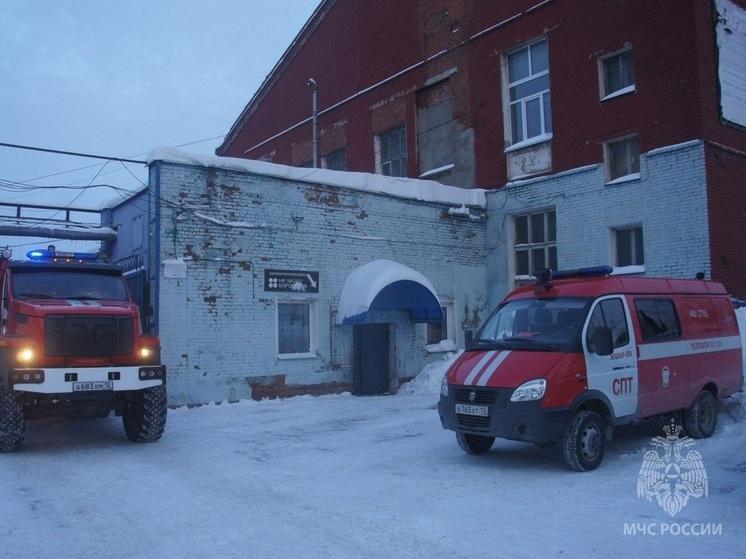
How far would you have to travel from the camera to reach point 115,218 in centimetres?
1603

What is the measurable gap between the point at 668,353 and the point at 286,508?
17.5 ft

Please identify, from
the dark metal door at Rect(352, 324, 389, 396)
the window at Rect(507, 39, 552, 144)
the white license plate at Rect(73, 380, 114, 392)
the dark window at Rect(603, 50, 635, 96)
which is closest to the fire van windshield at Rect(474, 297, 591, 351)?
the white license plate at Rect(73, 380, 114, 392)

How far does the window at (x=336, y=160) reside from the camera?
25.6m

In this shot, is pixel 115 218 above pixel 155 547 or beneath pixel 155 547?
above

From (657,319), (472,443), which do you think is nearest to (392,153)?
(657,319)

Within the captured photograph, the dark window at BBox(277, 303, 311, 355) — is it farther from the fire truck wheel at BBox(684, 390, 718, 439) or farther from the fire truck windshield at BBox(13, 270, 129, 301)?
the fire truck wheel at BBox(684, 390, 718, 439)

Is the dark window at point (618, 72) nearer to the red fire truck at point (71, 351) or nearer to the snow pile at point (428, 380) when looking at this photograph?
the snow pile at point (428, 380)

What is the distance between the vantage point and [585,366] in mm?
7879

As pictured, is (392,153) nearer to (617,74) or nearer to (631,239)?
(617,74)

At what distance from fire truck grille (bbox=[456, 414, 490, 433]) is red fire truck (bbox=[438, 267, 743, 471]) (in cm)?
1

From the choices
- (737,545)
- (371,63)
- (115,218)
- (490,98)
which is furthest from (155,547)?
(371,63)

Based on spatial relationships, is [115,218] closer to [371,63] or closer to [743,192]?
[371,63]

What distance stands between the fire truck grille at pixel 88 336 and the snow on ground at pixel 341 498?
4.55ft

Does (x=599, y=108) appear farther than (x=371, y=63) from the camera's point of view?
No
